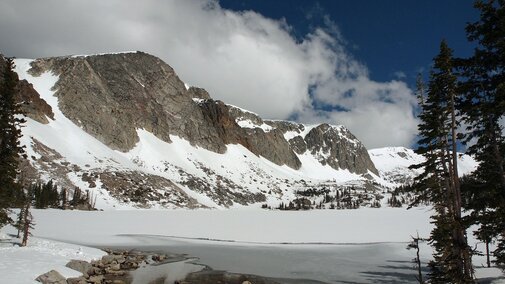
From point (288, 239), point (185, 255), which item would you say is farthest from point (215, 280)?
point (288, 239)

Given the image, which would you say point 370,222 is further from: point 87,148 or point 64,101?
point 64,101

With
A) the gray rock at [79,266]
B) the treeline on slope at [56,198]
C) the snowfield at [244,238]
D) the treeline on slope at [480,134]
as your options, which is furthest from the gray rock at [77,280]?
the treeline on slope at [56,198]

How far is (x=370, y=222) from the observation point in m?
61.6

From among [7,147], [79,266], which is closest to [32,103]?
[7,147]

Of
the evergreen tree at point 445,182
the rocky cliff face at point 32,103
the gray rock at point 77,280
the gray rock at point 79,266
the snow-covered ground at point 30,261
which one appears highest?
the rocky cliff face at point 32,103

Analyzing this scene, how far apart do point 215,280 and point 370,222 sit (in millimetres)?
43220

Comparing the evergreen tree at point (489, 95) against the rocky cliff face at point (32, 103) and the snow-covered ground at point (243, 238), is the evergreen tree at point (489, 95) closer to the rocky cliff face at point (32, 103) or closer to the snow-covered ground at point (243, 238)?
the snow-covered ground at point (243, 238)

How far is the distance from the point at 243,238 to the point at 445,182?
1327 inches

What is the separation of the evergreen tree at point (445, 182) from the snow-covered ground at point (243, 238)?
3892 millimetres

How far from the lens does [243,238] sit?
52.6 metres

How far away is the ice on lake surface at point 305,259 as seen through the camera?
26891 mm

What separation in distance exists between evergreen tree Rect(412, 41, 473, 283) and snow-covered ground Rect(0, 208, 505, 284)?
3.89 metres

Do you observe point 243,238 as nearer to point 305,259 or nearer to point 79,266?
point 305,259

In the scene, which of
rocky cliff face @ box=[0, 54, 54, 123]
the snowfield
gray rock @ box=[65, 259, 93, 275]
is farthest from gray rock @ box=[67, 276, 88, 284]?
rocky cliff face @ box=[0, 54, 54, 123]
